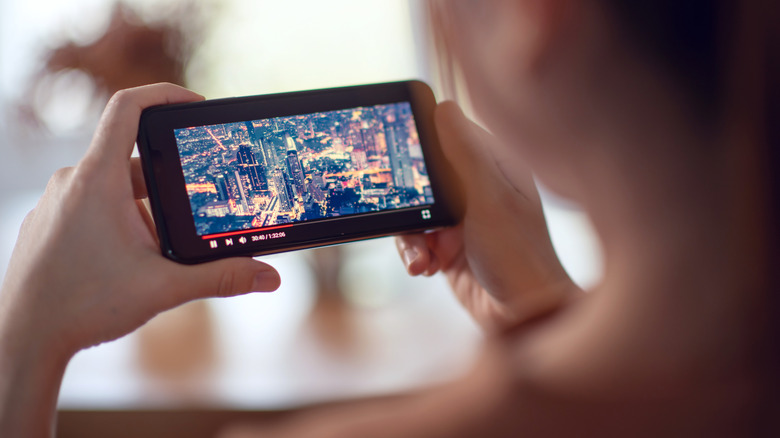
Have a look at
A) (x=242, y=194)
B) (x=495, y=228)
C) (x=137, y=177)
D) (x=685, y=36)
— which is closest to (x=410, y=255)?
(x=495, y=228)

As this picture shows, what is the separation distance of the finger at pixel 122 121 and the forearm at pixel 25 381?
0.20 meters

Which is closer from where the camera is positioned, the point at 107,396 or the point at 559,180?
the point at 559,180

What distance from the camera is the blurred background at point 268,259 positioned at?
3.16 feet

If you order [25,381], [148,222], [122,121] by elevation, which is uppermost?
[122,121]

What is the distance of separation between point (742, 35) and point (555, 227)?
1.04 m

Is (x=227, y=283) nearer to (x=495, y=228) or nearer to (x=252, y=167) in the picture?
(x=252, y=167)

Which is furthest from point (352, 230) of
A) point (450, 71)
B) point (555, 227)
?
point (555, 227)

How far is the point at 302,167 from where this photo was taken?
0.68m

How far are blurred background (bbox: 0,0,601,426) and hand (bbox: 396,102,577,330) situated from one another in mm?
101

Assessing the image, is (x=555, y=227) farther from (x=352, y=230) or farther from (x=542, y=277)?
(x=352, y=230)

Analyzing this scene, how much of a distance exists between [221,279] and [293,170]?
168mm

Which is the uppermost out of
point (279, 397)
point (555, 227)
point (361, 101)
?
point (361, 101)

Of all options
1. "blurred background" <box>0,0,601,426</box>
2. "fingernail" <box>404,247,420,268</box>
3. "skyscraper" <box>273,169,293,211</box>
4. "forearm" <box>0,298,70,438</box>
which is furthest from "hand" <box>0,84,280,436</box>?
"blurred background" <box>0,0,601,426</box>

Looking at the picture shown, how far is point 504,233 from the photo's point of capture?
0.74 meters
